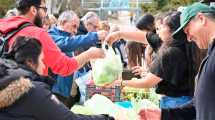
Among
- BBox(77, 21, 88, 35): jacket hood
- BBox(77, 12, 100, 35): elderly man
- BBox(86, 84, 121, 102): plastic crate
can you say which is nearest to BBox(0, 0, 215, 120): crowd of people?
BBox(86, 84, 121, 102): plastic crate

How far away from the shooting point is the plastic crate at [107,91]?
6027mm

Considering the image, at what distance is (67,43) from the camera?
19.7 ft

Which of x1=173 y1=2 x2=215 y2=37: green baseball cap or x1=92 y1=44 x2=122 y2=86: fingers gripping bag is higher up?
x1=173 y1=2 x2=215 y2=37: green baseball cap

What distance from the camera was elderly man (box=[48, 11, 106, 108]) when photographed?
227 inches

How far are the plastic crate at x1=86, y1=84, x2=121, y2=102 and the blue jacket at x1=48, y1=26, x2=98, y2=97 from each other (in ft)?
1.17

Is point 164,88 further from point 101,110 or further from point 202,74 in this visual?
point 202,74

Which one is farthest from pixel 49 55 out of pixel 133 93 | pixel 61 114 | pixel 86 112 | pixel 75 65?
pixel 133 93

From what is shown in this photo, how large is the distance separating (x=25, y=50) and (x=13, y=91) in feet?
2.03

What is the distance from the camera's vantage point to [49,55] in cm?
462

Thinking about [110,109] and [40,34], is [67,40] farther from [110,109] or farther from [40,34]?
[110,109]

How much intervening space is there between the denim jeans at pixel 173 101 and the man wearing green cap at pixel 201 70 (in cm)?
84

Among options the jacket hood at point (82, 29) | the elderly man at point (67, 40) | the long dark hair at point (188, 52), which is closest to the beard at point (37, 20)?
the elderly man at point (67, 40)

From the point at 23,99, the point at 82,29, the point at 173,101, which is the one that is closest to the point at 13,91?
the point at 23,99

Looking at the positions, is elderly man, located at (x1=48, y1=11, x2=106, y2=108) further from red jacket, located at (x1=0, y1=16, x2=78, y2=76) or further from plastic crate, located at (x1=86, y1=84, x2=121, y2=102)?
red jacket, located at (x1=0, y1=16, x2=78, y2=76)
